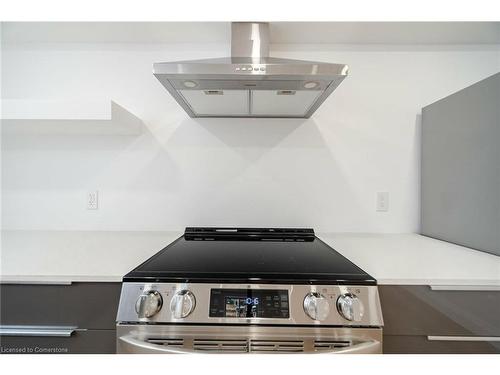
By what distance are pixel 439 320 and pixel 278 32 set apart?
1.45 m

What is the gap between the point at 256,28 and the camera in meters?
1.25

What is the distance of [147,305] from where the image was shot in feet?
2.64

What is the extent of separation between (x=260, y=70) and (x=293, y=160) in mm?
676

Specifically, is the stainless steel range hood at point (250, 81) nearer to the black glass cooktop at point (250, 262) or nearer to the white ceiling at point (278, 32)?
the white ceiling at point (278, 32)

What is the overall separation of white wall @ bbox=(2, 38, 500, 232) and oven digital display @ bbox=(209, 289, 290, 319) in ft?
2.43

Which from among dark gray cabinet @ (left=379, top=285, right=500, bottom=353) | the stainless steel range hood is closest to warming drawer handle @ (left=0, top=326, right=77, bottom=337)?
the stainless steel range hood

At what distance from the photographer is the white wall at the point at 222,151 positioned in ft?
5.07

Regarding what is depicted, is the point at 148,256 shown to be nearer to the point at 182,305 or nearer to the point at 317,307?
the point at 182,305

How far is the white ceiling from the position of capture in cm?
136

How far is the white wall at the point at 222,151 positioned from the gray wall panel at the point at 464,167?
11 cm

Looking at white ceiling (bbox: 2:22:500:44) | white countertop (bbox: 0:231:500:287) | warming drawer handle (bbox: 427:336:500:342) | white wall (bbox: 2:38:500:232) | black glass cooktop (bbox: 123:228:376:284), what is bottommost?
warming drawer handle (bbox: 427:336:500:342)

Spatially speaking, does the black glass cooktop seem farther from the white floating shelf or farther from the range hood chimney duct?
the range hood chimney duct
